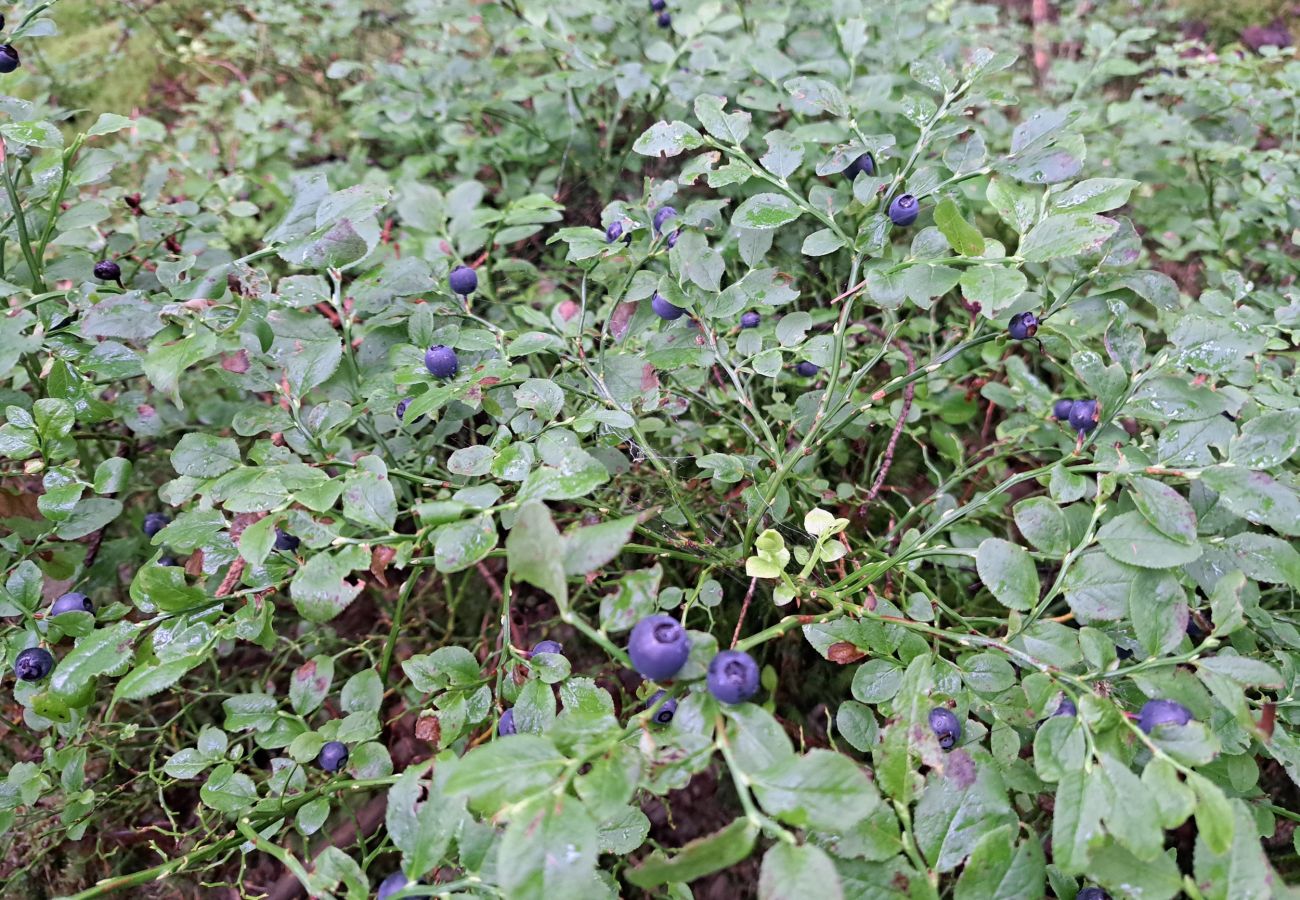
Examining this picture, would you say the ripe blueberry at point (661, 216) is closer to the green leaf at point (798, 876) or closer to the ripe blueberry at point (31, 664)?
the green leaf at point (798, 876)

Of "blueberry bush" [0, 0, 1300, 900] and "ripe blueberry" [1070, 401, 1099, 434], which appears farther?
"ripe blueberry" [1070, 401, 1099, 434]

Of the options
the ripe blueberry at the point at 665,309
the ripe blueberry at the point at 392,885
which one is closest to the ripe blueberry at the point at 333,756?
the ripe blueberry at the point at 392,885

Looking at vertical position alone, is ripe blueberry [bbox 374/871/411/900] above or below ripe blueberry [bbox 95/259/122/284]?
below

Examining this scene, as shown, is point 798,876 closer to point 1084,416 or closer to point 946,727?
point 946,727

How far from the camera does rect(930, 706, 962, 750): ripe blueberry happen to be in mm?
990

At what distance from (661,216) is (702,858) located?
116 cm

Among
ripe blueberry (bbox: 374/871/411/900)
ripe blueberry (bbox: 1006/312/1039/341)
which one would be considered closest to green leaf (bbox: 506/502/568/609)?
ripe blueberry (bbox: 374/871/411/900)

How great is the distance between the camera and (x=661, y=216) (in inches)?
58.0

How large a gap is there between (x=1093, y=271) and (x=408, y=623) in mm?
1556

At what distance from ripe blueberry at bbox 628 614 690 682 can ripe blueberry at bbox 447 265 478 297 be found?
36.6 inches

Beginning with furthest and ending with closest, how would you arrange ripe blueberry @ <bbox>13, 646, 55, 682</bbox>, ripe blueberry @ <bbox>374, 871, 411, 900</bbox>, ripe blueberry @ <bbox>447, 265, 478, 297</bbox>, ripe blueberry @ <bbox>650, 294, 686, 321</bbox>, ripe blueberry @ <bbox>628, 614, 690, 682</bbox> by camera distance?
1. ripe blueberry @ <bbox>447, 265, 478, 297</bbox>
2. ripe blueberry @ <bbox>650, 294, 686, 321</bbox>
3. ripe blueberry @ <bbox>13, 646, 55, 682</bbox>
4. ripe blueberry @ <bbox>374, 871, 411, 900</bbox>
5. ripe blueberry @ <bbox>628, 614, 690, 682</bbox>

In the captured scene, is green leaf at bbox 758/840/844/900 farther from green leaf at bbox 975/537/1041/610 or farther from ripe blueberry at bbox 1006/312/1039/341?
ripe blueberry at bbox 1006/312/1039/341

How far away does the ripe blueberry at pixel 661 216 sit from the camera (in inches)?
56.2

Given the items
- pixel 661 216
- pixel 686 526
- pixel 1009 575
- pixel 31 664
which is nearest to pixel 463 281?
pixel 661 216
